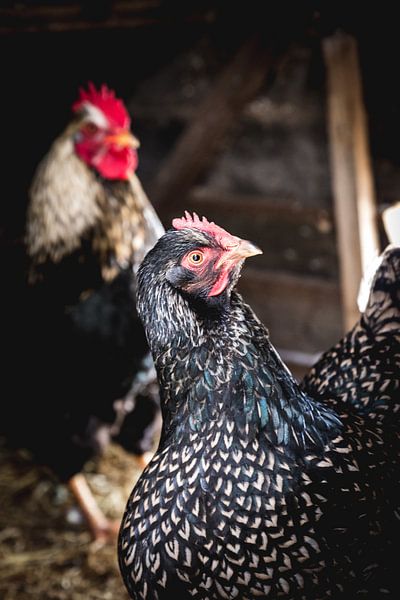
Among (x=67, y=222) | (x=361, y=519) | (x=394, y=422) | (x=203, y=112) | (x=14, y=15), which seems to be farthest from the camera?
(x=203, y=112)

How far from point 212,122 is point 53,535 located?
2068mm

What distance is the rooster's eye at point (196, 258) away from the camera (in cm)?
151

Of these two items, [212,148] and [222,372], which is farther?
[212,148]

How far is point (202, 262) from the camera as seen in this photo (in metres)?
1.51

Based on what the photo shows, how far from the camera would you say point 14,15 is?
2428 mm

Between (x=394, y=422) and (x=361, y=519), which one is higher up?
(x=394, y=422)

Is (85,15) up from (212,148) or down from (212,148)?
down

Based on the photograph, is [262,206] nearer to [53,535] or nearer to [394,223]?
[394,223]

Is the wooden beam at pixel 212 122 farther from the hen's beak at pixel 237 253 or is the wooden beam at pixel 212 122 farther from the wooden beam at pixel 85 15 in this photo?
the hen's beak at pixel 237 253

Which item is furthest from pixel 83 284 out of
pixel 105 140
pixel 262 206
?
pixel 262 206

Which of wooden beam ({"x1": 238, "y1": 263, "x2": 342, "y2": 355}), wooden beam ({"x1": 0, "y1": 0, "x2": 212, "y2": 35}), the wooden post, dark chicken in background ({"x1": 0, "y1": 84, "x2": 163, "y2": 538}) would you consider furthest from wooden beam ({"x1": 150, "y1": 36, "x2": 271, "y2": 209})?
dark chicken in background ({"x1": 0, "y1": 84, "x2": 163, "y2": 538})

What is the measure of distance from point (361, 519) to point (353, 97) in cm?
174

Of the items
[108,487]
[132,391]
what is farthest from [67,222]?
[108,487]

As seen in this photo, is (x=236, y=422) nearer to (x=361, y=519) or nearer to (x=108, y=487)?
(x=361, y=519)
